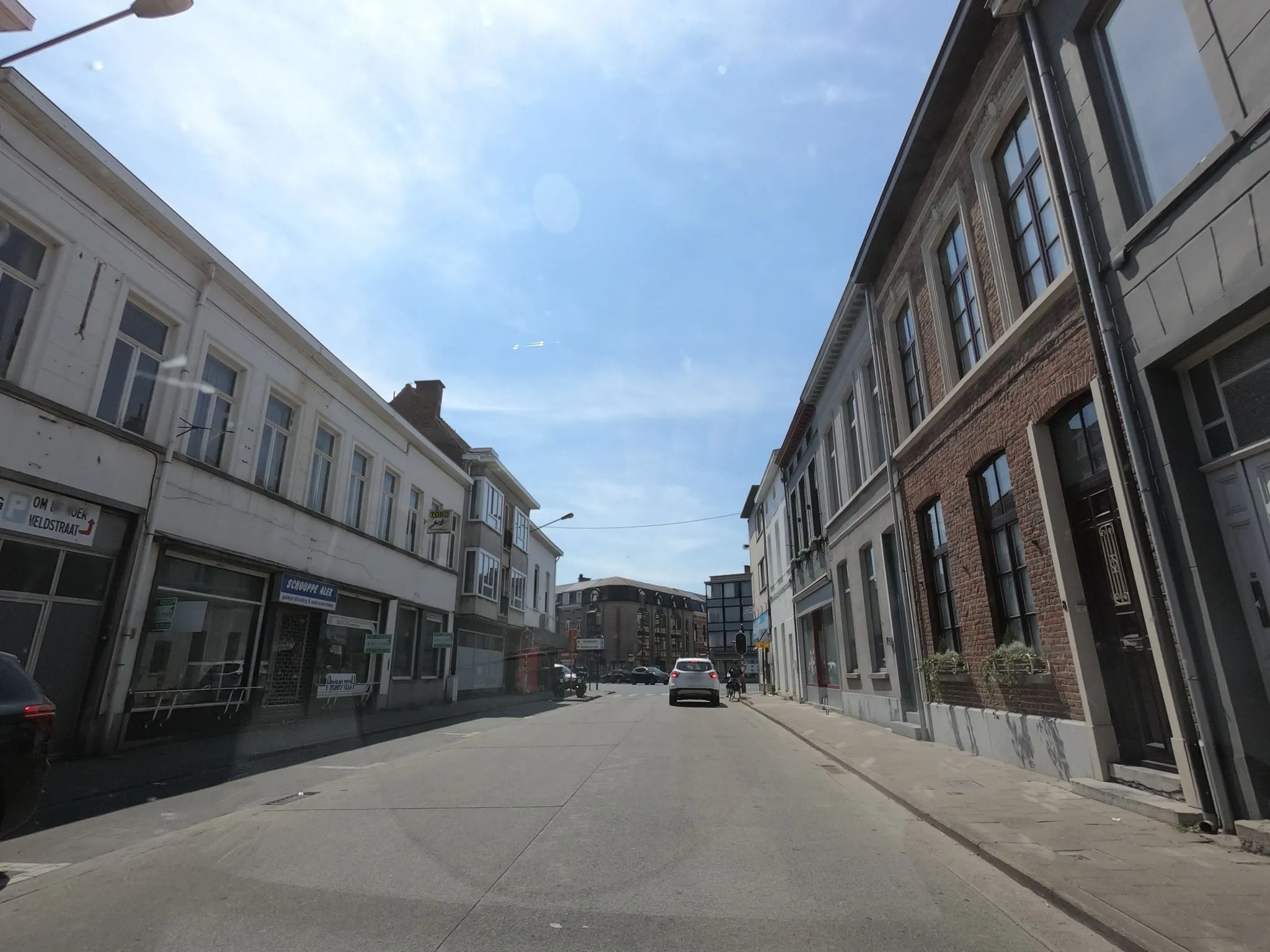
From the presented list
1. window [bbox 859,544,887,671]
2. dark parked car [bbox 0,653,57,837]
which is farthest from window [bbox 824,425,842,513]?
dark parked car [bbox 0,653,57,837]

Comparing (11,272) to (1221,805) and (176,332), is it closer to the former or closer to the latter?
(176,332)

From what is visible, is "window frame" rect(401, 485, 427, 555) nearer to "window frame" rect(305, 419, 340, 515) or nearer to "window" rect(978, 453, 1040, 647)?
"window frame" rect(305, 419, 340, 515)

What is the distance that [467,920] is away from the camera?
3.96m

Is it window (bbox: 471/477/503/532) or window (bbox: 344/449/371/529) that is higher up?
window (bbox: 471/477/503/532)

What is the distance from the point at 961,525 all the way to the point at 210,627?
1418cm

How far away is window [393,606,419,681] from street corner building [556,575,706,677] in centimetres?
7282

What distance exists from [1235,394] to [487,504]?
91.3ft

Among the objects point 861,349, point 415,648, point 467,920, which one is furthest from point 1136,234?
point 415,648

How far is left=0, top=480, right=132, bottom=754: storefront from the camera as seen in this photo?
10023mm

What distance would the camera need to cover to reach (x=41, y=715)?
523 cm

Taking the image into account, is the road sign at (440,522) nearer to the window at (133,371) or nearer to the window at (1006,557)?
the window at (133,371)

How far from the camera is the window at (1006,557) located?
9.29 meters

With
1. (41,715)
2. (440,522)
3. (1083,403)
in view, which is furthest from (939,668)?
(440,522)

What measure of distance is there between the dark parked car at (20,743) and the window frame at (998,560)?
992 cm
